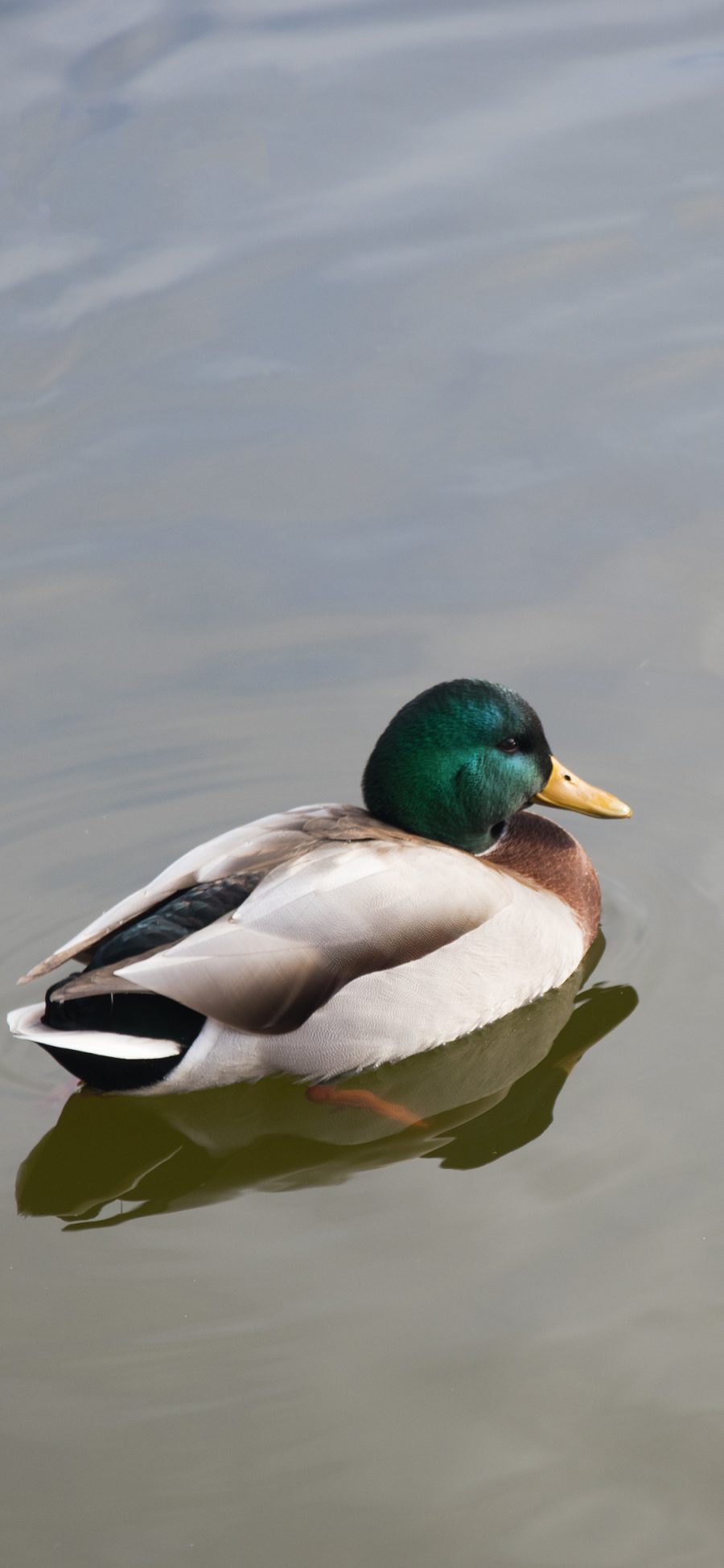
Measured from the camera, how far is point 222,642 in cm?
663

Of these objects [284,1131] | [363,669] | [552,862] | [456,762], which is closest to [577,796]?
[552,862]

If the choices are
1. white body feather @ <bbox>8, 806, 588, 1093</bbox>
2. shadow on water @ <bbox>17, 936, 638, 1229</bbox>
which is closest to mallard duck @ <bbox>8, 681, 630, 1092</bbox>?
white body feather @ <bbox>8, 806, 588, 1093</bbox>

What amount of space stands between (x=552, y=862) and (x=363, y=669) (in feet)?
4.15

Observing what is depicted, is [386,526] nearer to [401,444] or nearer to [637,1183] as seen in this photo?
[401,444]

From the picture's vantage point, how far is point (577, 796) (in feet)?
18.1

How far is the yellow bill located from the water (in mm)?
282

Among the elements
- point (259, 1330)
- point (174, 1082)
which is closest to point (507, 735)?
point (174, 1082)

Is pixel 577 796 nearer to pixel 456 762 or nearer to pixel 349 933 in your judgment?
pixel 456 762

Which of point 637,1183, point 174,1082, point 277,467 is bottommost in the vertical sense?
point 637,1183

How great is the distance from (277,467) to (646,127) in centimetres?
327

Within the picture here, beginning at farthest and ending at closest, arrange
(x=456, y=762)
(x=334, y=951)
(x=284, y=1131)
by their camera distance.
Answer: (x=456, y=762)
(x=284, y=1131)
(x=334, y=951)

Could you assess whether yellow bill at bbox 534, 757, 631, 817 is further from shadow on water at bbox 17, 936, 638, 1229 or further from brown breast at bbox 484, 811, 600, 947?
shadow on water at bbox 17, 936, 638, 1229

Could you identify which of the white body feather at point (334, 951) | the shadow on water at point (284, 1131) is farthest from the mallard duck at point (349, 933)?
the shadow on water at point (284, 1131)

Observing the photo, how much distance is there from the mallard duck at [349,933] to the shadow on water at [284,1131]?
0.36ft
